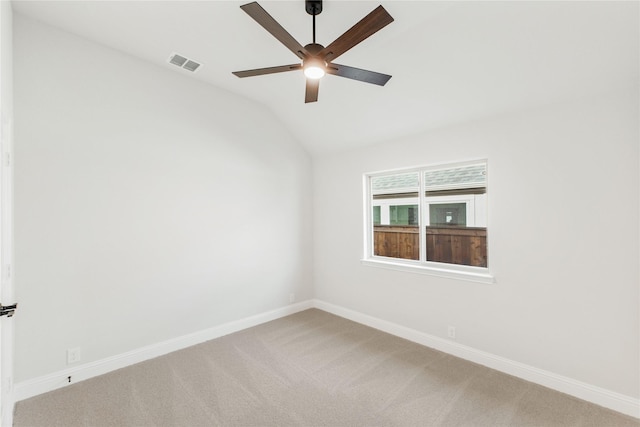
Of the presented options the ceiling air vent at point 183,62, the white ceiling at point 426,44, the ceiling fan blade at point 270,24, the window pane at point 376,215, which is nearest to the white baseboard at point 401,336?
the window pane at point 376,215

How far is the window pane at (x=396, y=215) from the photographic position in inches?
141

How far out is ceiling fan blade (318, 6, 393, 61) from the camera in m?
1.56

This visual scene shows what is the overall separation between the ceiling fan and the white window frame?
5.62 feet

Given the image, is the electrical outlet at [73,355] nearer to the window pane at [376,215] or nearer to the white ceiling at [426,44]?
the white ceiling at [426,44]

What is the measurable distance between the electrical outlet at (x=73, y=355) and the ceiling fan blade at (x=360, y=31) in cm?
311

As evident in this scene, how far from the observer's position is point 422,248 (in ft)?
11.3

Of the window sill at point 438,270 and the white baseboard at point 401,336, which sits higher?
the window sill at point 438,270

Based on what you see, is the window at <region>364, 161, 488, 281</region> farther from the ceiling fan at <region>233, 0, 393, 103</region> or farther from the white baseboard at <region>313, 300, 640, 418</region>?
the ceiling fan at <region>233, 0, 393, 103</region>

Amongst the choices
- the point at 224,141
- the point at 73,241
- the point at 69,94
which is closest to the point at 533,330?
the point at 224,141

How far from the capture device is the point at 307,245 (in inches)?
177

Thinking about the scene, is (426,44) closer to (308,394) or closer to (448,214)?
(448,214)

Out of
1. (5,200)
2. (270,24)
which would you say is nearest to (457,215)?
(270,24)

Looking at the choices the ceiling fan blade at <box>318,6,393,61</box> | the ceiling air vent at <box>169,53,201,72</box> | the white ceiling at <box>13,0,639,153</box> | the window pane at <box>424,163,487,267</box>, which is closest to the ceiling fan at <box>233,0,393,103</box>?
the ceiling fan blade at <box>318,6,393,61</box>

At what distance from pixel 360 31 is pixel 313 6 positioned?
607 mm
